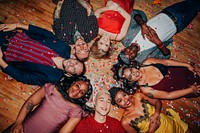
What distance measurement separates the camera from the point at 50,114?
252cm

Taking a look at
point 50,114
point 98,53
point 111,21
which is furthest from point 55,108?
point 111,21

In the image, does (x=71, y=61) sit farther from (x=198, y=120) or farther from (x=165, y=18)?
(x=198, y=120)

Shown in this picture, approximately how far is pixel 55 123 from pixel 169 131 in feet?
6.17

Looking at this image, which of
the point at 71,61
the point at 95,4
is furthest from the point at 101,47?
the point at 95,4

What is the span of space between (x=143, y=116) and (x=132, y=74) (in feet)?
2.38

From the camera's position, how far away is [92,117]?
271cm

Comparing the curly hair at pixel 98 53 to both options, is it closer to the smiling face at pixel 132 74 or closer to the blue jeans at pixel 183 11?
the smiling face at pixel 132 74

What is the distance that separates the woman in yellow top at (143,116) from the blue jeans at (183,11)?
1.58 metres

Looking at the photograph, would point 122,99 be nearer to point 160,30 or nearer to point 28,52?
point 160,30

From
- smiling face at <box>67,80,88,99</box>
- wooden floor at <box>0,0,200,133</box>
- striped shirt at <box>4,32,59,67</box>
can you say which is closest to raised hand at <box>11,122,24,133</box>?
wooden floor at <box>0,0,200,133</box>

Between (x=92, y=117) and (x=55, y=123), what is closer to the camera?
(x=55, y=123)

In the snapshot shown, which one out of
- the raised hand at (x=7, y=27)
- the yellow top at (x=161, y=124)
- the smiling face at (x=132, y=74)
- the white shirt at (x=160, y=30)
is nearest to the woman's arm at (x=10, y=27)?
the raised hand at (x=7, y=27)

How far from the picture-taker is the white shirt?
2.94 metres

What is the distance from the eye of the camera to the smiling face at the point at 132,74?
2.61 meters
